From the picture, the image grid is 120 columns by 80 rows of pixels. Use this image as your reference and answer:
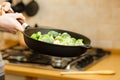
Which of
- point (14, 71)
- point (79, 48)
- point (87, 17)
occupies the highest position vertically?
point (87, 17)

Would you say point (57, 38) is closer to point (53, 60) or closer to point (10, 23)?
point (10, 23)

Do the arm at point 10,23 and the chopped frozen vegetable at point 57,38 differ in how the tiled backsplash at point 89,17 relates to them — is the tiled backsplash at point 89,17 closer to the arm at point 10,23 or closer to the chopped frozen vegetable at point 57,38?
the chopped frozen vegetable at point 57,38

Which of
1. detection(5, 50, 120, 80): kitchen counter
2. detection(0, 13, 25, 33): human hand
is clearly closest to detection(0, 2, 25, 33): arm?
detection(0, 13, 25, 33): human hand

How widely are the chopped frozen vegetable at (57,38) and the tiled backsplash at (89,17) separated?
21.1 inches

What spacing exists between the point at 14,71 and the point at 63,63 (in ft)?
0.90

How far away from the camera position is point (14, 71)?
1.60 m

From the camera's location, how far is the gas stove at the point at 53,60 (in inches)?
63.0

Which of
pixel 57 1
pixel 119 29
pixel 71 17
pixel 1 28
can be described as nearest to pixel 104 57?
pixel 119 29

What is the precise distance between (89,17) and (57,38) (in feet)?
2.03

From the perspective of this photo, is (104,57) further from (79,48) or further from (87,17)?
(79,48)

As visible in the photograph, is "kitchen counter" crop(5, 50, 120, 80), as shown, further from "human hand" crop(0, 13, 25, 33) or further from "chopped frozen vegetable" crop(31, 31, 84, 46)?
"human hand" crop(0, 13, 25, 33)

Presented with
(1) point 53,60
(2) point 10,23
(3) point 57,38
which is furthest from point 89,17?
(2) point 10,23

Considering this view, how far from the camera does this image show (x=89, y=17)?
1897 millimetres

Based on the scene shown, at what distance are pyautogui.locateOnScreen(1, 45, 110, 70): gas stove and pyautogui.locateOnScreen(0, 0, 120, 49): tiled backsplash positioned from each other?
0.30 ft
